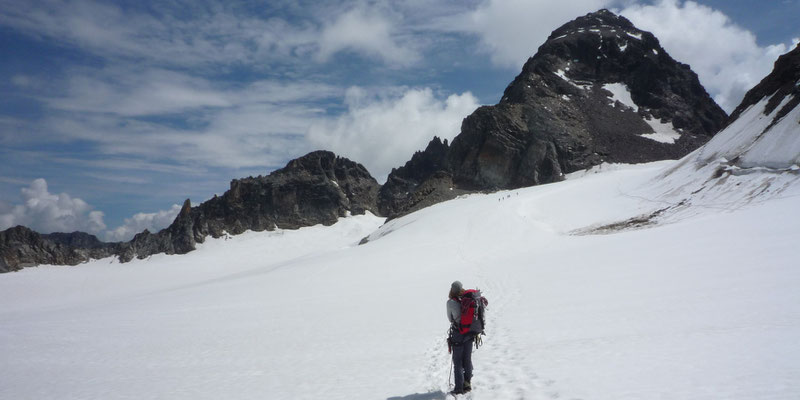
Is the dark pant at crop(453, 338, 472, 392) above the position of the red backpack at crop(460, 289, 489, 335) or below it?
below

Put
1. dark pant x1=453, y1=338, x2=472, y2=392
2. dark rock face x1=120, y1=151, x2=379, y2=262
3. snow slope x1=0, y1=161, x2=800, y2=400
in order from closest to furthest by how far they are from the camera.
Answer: snow slope x1=0, y1=161, x2=800, y2=400, dark pant x1=453, y1=338, x2=472, y2=392, dark rock face x1=120, y1=151, x2=379, y2=262

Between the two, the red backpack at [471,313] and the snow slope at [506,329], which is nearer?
the snow slope at [506,329]

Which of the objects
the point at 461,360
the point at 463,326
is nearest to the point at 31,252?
the point at 461,360

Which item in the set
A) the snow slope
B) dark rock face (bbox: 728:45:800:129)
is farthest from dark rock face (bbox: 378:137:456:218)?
the snow slope

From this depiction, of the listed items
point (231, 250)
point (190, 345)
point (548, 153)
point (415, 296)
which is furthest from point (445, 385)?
point (231, 250)

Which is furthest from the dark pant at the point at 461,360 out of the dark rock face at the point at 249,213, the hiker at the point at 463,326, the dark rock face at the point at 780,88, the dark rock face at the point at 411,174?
the dark rock face at the point at 411,174

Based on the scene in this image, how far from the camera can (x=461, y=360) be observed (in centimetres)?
746

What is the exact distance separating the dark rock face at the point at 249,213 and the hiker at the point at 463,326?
75.5 metres

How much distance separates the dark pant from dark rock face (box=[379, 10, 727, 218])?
5273cm

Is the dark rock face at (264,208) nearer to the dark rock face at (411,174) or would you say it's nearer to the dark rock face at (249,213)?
the dark rock face at (249,213)

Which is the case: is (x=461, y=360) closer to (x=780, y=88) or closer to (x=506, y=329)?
(x=506, y=329)

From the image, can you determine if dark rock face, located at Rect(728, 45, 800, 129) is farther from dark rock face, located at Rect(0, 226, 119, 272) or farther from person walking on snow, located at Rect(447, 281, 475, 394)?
dark rock face, located at Rect(0, 226, 119, 272)

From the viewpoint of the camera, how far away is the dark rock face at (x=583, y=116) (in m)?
63.9

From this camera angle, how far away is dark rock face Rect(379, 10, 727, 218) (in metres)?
63.9
